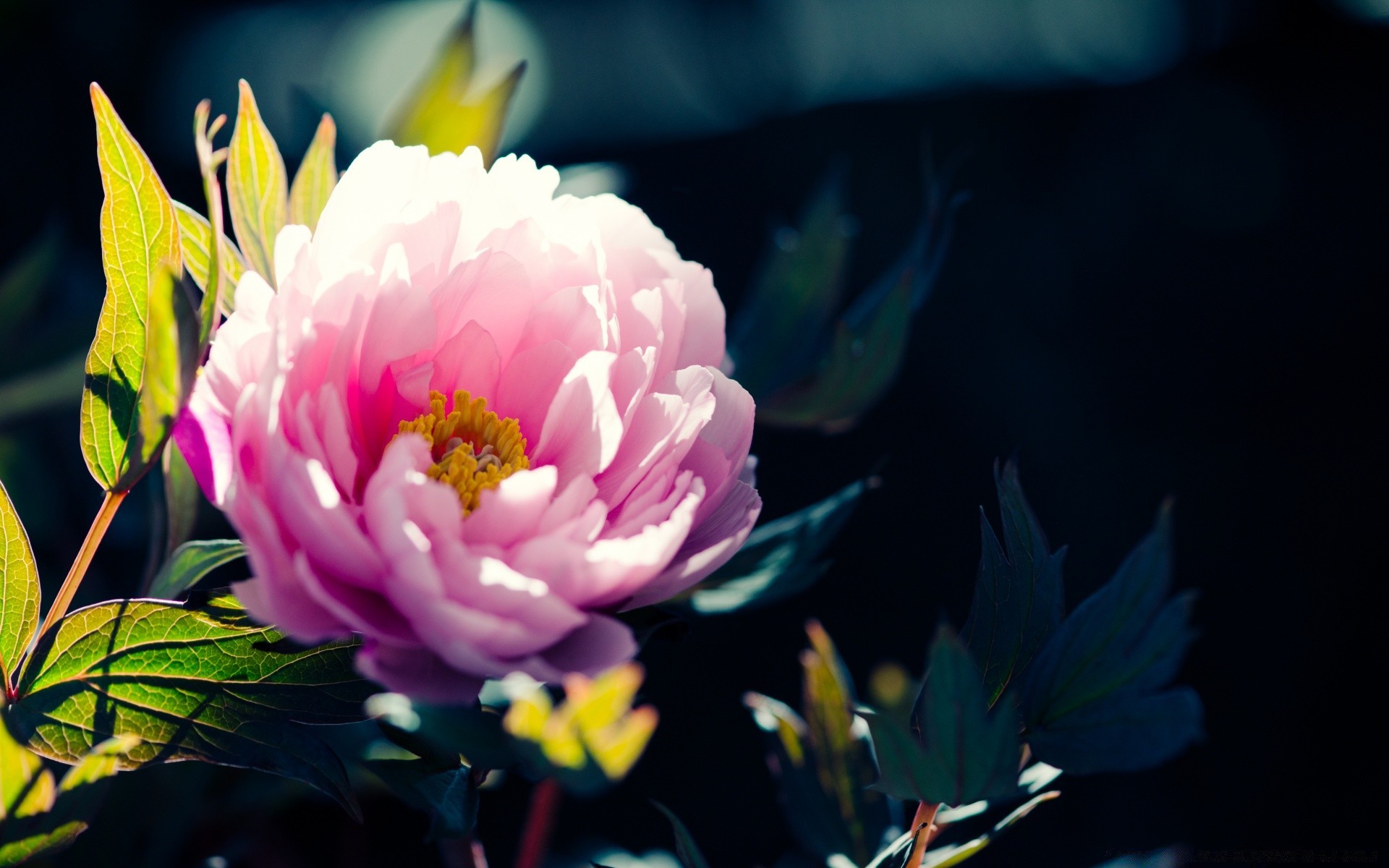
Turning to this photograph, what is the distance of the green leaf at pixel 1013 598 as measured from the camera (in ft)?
1.12

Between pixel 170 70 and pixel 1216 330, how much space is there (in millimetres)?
1497

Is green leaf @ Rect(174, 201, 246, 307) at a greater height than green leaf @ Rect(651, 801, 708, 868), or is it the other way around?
green leaf @ Rect(174, 201, 246, 307)

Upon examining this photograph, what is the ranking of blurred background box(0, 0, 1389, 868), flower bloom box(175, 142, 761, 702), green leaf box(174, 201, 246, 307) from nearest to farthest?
flower bloom box(175, 142, 761, 702) < green leaf box(174, 201, 246, 307) < blurred background box(0, 0, 1389, 868)

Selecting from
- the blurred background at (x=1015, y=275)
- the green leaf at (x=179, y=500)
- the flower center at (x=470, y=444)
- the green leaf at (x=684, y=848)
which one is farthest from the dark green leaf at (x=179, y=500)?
the blurred background at (x=1015, y=275)

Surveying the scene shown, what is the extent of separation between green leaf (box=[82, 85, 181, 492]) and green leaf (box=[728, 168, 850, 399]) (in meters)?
0.38

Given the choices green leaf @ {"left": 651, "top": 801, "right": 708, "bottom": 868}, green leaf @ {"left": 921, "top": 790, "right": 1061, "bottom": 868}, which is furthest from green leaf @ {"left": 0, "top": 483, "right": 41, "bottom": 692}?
green leaf @ {"left": 921, "top": 790, "right": 1061, "bottom": 868}

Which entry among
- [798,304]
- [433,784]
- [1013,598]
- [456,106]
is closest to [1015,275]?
[798,304]

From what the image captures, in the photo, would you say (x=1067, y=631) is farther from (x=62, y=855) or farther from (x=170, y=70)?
(x=170, y=70)

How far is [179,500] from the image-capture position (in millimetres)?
387

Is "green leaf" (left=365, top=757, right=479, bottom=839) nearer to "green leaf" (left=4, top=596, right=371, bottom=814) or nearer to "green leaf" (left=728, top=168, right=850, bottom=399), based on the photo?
"green leaf" (left=4, top=596, right=371, bottom=814)

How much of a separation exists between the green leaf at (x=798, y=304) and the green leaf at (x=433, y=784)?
0.35 m

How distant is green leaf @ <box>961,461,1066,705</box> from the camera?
0.34 m

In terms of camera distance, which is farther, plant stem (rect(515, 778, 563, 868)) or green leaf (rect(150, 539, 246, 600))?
plant stem (rect(515, 778, 563, 868))

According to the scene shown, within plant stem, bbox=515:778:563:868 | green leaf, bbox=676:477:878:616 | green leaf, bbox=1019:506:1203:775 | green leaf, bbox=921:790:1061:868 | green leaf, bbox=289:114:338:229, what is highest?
green leaf, bbox=289:114:338:229
